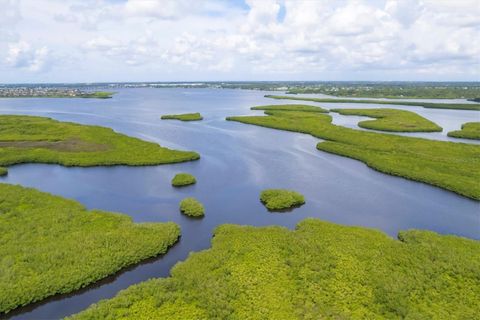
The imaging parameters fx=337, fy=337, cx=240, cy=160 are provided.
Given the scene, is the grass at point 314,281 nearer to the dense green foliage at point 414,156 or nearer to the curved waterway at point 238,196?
the curved waterway at point 238,196

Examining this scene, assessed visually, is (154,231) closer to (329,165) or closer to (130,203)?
(130,203)

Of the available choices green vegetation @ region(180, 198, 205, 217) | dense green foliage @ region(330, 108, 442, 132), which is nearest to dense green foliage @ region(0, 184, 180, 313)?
green vegetation @ region(180, 198, 205, 217)

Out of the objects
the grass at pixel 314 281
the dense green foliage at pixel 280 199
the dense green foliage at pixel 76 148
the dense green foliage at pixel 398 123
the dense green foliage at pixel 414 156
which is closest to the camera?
the grass at pixel 314 281

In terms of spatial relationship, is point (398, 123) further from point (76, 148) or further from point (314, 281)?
point (314, 281)

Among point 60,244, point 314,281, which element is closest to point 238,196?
point 314,281

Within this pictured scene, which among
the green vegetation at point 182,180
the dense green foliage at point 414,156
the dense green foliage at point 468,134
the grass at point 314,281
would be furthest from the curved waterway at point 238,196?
the dense green foliage at point 468,134

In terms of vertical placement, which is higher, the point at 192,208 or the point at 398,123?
the point at 398,123

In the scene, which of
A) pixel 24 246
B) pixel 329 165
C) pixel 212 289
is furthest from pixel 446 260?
pixel 24 246
